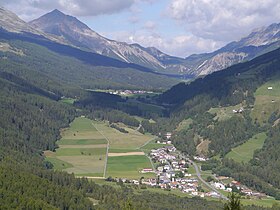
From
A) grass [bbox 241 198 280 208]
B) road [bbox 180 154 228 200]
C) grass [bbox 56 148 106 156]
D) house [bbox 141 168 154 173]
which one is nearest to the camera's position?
grass [bbox 241 198 280 208]

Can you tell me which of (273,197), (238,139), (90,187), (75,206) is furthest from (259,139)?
(75,206)

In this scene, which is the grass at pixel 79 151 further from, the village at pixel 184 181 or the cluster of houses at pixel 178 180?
the village at pixel 184 181

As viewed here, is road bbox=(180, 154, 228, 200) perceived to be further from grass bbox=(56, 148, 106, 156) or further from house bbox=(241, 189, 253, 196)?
grass bbox=(56, 148, 106, 156)

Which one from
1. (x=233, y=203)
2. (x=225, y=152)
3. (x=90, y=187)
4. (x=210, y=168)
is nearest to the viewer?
(x=233, y=203)

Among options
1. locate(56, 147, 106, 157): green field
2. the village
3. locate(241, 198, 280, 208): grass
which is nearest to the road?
the village

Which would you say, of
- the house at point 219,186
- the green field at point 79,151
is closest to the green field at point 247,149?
the house at point 219,186

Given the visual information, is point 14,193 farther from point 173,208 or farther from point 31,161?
point 31,161

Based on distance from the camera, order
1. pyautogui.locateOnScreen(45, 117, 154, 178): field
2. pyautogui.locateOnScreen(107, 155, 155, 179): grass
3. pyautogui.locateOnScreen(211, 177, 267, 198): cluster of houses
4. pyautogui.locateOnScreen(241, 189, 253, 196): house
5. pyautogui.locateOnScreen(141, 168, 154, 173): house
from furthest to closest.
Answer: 1. pyautogui.locateOnScreen(141, 168, 154, 173): house
2. pyautogui.locateOnScreen(45, 117, 154, 178): field
3. pyautogui.locateOnScreen(107, 155, 155, 179): grass
4. pyautogui.locateOnScreen(241, 189, 253, 196): house
5. pyautogui.locateOnScreen(211, 177, 267, 198): cluster of houses
